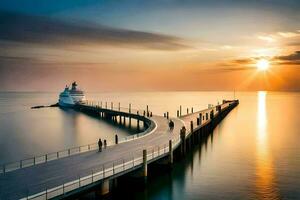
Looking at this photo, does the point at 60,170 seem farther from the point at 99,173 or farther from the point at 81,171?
the point at 99,173

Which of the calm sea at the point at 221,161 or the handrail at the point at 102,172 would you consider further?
the calm sea at the point at 221,161

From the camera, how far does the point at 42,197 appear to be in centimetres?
1952

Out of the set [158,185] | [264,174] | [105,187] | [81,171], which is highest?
[81,171]

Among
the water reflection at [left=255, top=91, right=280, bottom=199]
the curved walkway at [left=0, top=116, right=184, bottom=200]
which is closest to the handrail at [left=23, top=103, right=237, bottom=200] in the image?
the curved walkway at [left=0, top=116, right=184, bottom=200]

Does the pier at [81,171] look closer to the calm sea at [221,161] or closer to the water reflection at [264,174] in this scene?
the calm sea at [221,161]

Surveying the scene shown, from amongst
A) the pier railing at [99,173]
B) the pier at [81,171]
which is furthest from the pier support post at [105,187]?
the pier railing at [99,173]

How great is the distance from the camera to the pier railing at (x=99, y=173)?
66.6ft

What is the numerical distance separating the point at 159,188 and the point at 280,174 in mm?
14280

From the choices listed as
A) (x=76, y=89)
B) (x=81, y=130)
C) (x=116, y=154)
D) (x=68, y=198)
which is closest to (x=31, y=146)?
(x=81, y=130)

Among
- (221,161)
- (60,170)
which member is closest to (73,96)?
(221,161)

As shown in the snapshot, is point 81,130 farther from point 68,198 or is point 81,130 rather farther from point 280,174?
point 68,198

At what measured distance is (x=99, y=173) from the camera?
24578 millimetres

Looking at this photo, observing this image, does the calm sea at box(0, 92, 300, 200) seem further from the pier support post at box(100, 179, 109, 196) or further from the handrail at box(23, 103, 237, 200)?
the pier support post at box(100, 179, 109, 196)

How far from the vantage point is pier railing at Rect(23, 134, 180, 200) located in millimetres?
20297
